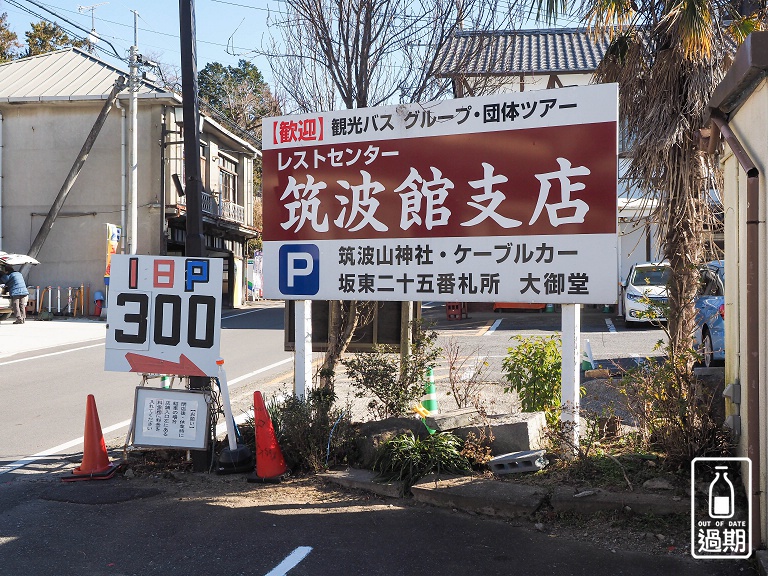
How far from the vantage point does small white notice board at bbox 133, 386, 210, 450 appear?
6.65m

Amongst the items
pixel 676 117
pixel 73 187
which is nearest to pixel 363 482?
pixel 676 117

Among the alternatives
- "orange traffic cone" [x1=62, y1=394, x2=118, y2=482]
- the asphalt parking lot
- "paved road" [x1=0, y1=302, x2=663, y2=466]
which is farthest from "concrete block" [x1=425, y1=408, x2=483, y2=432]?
the asphalt parking lot

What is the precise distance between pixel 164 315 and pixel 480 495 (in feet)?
11.1

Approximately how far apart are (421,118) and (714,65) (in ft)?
9.26

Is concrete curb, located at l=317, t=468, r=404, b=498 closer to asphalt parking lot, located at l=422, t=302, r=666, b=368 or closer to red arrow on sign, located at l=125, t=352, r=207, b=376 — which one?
red arrow on sign, located at l=125, t=352, r=207, b=376

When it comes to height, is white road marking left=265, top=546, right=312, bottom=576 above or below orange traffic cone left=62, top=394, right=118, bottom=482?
below

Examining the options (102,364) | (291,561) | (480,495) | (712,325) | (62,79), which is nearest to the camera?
(291,561)

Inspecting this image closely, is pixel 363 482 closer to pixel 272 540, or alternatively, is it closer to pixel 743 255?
pixel 272 540

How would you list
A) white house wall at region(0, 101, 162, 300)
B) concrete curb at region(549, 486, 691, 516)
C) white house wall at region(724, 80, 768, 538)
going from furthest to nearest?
white house wall at region(0, 101, 162, 300) < concrete curb at region(549, 486, 691, 516) < white house wall at region(724, 80, 768, 538)

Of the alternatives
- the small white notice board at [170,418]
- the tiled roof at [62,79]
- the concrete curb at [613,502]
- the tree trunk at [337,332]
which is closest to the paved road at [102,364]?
the tree trunk at [337,332]

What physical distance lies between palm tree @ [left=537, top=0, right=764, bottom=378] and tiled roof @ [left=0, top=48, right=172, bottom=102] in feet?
78.6

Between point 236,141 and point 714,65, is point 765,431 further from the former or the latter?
point 236,141

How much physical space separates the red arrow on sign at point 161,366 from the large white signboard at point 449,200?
3.58 ft

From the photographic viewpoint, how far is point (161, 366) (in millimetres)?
6723
